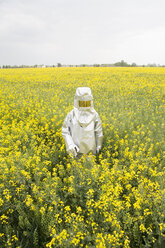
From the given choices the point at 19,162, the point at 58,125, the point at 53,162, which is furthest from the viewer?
the point at 58,125

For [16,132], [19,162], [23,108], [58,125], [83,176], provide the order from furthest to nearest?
[23,108]
[58,125]
[16,132]
[19,162]
[83,176]

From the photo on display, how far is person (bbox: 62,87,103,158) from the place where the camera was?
10.3 feet

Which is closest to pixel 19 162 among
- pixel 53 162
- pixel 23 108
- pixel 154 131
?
pixel 53 162

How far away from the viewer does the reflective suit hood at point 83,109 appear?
10.2 feet

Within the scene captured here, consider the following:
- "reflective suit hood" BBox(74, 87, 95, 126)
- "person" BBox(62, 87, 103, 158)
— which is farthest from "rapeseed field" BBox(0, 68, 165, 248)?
"reflective suit hood" BBox(74, 87, 95, 126)

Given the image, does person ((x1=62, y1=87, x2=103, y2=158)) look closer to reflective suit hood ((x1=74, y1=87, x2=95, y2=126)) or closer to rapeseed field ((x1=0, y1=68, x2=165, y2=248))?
reflective suit hood ((x1=74, y1=87, x2=95, y2=126))

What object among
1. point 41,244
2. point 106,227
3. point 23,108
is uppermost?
point 23,108

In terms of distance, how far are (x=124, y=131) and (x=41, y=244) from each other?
309 centimetres

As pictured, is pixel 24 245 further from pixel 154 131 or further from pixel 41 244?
pixel 154 131

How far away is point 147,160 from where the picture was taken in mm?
3191

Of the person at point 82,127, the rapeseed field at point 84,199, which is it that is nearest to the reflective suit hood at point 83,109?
the person at point 82,127

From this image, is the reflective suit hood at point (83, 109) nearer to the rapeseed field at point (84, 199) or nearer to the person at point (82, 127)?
the person at point (82, 127)

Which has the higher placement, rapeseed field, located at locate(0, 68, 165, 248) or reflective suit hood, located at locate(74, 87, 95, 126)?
reflective suit hood, located at locate(74, 87, 95, 126)

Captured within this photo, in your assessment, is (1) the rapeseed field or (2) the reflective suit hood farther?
(2) the reflective suit hood
